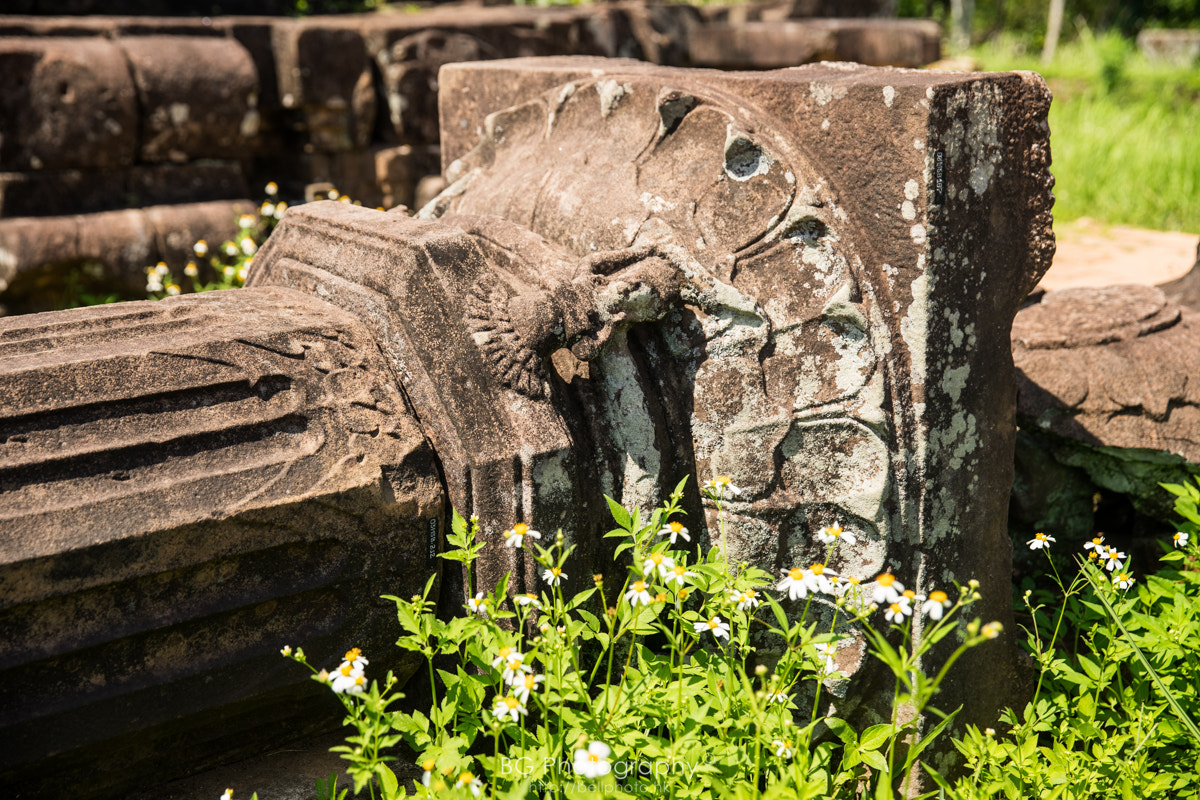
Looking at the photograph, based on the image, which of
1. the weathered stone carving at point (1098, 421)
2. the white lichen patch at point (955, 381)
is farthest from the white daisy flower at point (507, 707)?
the weathered stone carving at point (1098, 421)

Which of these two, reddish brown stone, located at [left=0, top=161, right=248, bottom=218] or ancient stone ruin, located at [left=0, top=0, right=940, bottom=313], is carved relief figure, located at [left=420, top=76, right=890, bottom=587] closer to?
ancient stone ruin, located at [left=0, top=0, right=940, bottom=313]

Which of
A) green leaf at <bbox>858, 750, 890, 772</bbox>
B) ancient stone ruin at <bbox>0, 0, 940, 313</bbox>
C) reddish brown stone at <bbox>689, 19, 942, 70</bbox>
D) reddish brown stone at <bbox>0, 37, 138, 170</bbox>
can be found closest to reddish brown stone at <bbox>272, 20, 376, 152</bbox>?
ancient stone ruin at <bbox>0, 0, 940, 313</bbox>

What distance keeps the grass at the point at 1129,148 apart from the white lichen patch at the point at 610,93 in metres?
6.60

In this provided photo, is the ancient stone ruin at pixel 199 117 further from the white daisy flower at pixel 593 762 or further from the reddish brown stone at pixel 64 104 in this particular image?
the white daisy flower at pixel 593 762

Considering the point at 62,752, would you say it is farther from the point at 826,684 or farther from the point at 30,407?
the point at 826,684

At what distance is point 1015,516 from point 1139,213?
5.98m

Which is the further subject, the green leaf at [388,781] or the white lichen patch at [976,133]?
the white lichen patch at [976,133]

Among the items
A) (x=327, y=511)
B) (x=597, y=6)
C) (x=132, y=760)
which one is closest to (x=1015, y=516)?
(x=327, y=511)

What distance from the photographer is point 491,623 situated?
1.58m

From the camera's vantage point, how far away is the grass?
756 cm

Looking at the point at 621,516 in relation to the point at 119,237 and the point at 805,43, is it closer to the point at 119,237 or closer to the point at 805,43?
the point at 119,237

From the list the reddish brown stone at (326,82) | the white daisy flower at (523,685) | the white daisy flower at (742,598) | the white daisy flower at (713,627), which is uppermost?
the reddish brown stone at (326,82)

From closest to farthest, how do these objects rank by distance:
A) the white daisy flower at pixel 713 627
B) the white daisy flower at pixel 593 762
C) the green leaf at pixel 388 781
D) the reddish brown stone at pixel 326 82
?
1. the white daisy flower at pixel 593 762
2. the green leaf at pixel 388 781
3. the white daisy flower at pixel 713 627
4. the reddish brown stone at pixel 326 82

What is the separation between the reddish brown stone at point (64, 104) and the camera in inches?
161
